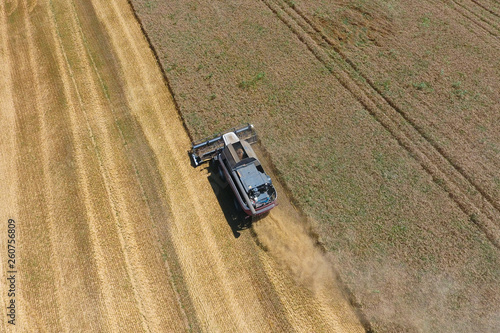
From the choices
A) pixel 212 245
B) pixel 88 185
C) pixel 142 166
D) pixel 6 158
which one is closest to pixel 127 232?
pixel 88 185

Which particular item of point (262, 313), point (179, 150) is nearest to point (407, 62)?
point (179, 150)

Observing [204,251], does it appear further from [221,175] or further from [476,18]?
[476,18]

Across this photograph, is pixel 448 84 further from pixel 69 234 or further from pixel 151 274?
pixel 69 234

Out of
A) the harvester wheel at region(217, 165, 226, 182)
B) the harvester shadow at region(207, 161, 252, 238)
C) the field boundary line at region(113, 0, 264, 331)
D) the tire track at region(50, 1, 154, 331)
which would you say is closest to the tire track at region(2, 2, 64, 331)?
the tire track at region(50, 1, 154, 331)

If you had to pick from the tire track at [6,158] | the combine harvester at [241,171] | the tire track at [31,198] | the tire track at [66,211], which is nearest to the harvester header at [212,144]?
the combine harvester at [241,171]

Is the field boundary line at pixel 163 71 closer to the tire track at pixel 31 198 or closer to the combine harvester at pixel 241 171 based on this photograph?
the combine harvester at pixel 241 171

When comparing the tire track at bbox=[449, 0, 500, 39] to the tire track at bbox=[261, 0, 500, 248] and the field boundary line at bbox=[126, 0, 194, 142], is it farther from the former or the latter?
the field boundary line at bbox=[126, 0, 194, 142]
